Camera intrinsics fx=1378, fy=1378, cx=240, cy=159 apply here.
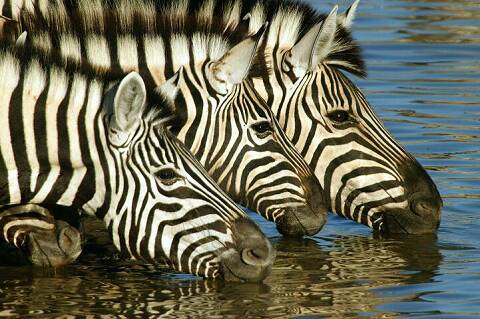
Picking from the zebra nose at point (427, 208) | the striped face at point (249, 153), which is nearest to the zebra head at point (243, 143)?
the striped face at point (249, 153)

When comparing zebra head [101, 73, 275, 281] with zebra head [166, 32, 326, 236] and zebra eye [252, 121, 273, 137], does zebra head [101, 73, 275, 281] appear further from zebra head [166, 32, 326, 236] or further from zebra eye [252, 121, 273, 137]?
zebra eye [252, 121, 273, 137]

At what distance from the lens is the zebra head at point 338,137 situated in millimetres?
13602

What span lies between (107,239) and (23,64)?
3480 mm

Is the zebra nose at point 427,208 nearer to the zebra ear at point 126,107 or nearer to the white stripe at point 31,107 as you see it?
the zebra ear at point 126,107

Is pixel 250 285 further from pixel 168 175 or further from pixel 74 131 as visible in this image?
pixel 74 131

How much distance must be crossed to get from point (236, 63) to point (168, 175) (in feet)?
5.80

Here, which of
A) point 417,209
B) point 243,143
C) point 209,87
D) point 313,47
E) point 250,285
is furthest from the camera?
point 417,209

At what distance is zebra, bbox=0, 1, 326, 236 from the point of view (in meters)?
12.3

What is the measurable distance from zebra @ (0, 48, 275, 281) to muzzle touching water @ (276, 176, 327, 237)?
1989 millimetres

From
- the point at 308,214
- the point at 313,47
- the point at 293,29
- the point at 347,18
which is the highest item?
the point at 347,18

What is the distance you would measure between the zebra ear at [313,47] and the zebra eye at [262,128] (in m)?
1.03

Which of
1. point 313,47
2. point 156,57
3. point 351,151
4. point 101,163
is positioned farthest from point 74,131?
point 351,151

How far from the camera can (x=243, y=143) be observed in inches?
501

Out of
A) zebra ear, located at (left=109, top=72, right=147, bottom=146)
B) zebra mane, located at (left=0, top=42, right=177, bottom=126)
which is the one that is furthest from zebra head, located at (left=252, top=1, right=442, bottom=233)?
zebra ear, located at (left=109, top=72, right=147, bottom=146)
